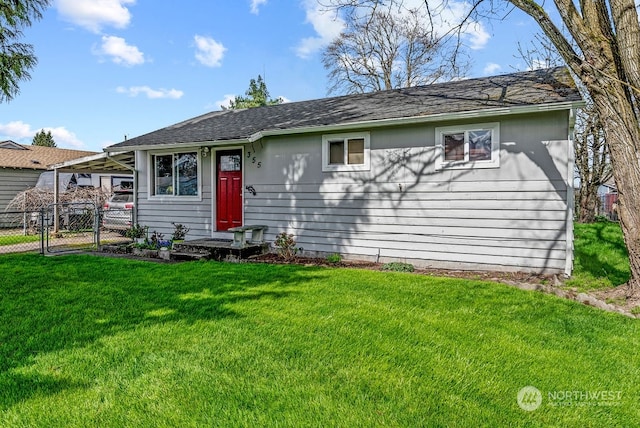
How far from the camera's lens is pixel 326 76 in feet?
87.9

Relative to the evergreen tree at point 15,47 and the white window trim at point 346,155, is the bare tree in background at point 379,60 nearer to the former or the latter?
the white window trim at point 346,155

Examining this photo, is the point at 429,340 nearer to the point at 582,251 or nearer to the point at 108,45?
the point at 582,251

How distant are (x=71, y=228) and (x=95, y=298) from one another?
1152 cm

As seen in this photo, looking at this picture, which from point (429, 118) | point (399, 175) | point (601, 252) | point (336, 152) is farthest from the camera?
point (336, 152)

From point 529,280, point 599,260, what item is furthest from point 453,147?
point 599,260

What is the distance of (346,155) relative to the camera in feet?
28.0

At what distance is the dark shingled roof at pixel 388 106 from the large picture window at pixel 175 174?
49 cm

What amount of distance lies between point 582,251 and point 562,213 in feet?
8.66

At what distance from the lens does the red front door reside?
9898 millimetres

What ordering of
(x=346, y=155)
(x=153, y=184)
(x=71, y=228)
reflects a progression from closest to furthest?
(x=346, y=155) → (x=153, y=184) → (x=71, y=228)

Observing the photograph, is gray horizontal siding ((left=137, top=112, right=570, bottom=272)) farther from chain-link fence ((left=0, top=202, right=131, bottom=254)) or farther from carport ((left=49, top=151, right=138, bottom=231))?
chain-link fence ((left=0, top=202, right=131, bottom=254))

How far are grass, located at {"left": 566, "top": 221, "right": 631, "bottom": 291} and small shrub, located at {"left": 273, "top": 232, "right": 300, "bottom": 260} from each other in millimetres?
5078

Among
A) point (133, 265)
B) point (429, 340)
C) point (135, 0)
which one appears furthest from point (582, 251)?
point (135, 0)

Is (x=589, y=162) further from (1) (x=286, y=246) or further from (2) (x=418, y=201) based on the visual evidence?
(1) (x=286, y=246)
